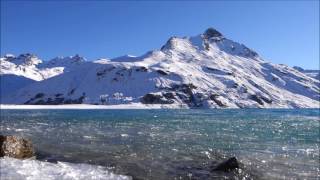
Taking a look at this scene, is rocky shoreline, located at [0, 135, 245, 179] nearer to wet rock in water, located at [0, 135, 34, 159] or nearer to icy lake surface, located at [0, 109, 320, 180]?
wet rock in water, located at [0, 135, 34, 159]

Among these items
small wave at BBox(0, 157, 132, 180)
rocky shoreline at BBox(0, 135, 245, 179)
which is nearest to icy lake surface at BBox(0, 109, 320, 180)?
small wave at BBox(0, 157, 132, 180)

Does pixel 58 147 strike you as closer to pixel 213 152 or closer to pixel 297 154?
pixel 213 152

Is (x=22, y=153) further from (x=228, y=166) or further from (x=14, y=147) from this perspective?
(x=228, y=166)

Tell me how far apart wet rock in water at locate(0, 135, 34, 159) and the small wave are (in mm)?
1486

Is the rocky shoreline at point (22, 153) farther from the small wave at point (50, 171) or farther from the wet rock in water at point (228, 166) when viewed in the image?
the small wave at point (50, 171)

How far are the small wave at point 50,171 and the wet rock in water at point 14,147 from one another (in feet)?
4.88

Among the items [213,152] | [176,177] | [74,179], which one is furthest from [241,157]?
[74,179]

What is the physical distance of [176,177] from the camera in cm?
2862

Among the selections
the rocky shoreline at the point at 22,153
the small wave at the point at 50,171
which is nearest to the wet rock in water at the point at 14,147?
the rocky shoreline at the point at 22,153

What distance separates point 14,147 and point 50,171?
6890 millimetres

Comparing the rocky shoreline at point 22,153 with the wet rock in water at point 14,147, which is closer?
the rocky shoreline at point 22,153

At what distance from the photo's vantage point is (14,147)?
109 feet

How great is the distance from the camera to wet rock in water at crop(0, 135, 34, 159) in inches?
1280

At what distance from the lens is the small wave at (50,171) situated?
25.8 m
